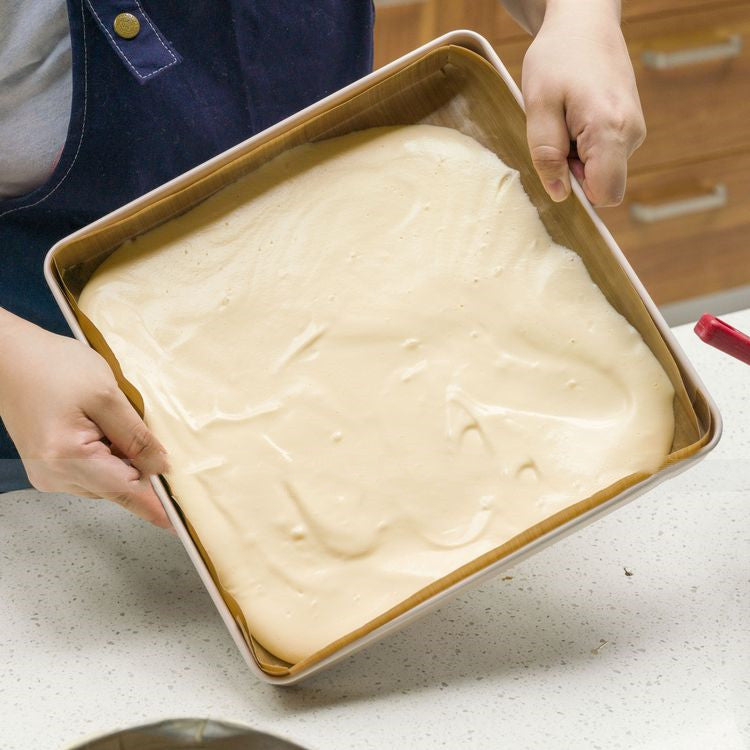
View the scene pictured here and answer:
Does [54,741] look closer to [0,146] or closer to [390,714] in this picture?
[390,714]

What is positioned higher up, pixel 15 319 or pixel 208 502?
pixel 15 319

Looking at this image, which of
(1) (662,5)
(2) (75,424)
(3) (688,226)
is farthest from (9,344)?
(3) (688,226)

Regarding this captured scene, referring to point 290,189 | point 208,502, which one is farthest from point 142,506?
point 290,189

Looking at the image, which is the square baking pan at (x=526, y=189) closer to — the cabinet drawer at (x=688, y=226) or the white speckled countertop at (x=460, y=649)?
the white speckled countertop at (x=460, y=649)

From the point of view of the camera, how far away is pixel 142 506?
1.91 feet

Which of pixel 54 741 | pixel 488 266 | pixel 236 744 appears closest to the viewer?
pixel 236 744

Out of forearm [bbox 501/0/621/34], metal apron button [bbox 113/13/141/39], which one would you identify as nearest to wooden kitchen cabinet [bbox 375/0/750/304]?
forearm [bbox 501/0/621/34]

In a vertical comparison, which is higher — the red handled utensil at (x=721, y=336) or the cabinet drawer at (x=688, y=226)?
the red handled utensil at (x=721, y=336)

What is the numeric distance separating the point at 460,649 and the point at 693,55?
4.93 ft

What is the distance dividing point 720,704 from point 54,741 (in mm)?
370

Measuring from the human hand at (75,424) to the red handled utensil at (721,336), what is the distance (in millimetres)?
321

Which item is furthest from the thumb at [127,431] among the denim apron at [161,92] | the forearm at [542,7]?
the forearm at [542,7]

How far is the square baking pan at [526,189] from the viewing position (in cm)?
53

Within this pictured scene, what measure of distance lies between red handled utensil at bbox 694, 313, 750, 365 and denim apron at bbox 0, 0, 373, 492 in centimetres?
43
